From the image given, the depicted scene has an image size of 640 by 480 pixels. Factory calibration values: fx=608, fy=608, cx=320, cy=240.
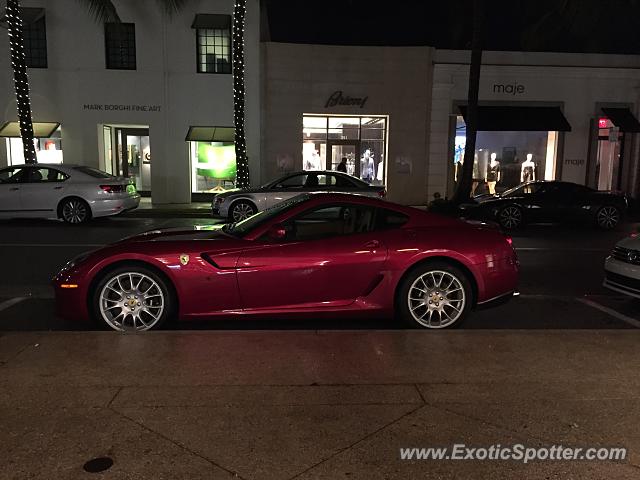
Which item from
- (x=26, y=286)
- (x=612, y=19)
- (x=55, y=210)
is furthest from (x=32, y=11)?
(x=612, y=19)

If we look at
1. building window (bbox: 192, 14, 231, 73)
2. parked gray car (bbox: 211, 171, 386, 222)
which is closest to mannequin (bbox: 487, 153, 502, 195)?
parked gray car (bbox: 211, 171, 386, 222)

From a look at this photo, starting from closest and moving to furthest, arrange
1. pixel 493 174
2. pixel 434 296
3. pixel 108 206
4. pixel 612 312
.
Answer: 1. pixel 434 296
2. pixel 612 312
3. pixel 108 206
4. pixel 493 174

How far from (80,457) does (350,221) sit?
3.45 meters

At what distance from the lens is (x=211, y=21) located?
20.0 metres

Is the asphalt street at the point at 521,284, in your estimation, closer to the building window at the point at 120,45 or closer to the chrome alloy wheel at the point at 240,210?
the chrome alloy wheel at the point at 240,210

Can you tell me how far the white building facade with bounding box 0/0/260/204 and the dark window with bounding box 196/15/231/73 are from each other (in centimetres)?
3

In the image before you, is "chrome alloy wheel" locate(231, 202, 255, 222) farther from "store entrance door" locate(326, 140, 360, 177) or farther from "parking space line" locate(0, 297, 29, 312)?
"parking space line" locate(0, 297, 29, 312)

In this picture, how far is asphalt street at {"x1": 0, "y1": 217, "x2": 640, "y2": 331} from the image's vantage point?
6322 millimetres

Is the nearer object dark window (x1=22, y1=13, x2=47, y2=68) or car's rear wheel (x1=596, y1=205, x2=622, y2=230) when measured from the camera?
car's rear wheel (x1=596, y1=205, x2=622, y2=230)

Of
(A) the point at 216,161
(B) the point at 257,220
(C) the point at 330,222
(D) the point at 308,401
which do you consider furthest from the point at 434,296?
(A) the point at 216,161

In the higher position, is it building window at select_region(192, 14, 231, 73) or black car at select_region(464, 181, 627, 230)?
building window at select_region(192, 14, 231, 73)

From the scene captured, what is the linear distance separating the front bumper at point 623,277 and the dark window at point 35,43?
19094 mm

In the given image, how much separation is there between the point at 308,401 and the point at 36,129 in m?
19.3

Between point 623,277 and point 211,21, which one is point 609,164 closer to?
point 211,21
